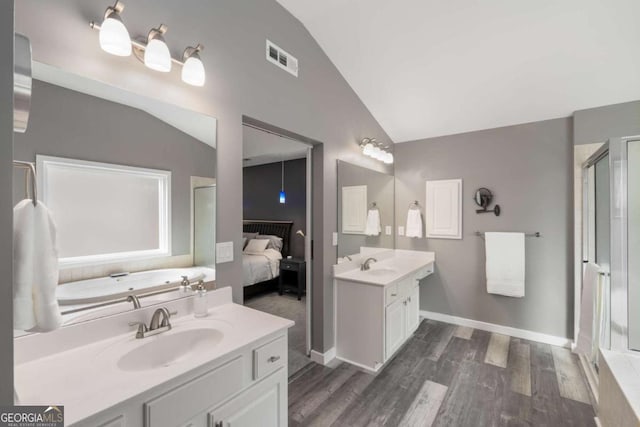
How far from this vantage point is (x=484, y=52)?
89.4 inches

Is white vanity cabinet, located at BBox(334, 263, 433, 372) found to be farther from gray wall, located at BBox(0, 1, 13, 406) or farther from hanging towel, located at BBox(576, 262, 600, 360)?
gray wall, located at BBox(0, 1, 13, 406)

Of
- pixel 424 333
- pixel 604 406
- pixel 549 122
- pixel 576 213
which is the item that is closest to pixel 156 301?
pixel 604 406

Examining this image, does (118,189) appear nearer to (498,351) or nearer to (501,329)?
(498,351)

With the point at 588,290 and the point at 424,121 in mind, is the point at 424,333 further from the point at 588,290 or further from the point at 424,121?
the point at 424,121

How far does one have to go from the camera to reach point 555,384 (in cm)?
225

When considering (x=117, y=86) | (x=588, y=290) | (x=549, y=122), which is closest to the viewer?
(x=117, y=86)

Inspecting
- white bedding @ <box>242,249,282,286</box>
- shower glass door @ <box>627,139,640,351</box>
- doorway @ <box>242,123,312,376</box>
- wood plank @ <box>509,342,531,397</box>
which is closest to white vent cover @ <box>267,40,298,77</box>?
doorway @ <box>242,123,312,376</box>

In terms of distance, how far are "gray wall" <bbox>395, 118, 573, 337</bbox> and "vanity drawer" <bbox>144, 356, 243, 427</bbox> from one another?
3045 millimetres

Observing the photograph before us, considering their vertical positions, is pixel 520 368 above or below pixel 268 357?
below

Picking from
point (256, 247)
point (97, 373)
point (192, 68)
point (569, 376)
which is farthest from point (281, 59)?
point (569, 376)

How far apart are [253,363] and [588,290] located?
2.62 metres

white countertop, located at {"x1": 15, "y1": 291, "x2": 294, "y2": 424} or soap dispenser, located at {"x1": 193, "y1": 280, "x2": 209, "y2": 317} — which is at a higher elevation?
soap dispenser, located at {"x1": 193, "y1": 280, "x2": 209, "y2": 317}

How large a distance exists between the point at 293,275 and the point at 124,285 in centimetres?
307

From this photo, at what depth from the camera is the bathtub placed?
1156 mm
